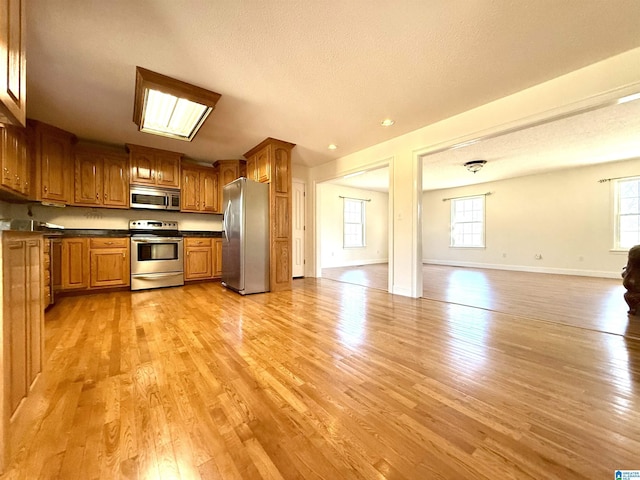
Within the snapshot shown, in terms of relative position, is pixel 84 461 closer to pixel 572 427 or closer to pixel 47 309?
pixel 572 427

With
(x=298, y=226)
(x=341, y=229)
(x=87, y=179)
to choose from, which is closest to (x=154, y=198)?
(x=87, y=179)

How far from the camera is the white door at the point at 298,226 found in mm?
5695

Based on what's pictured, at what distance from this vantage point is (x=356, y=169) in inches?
187

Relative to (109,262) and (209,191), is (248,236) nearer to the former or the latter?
(209,191)

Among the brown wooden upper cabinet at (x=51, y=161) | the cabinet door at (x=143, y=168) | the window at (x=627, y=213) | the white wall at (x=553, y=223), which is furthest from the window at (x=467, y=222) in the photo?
the brown wooden upper cabinet at (x=51, y=161)

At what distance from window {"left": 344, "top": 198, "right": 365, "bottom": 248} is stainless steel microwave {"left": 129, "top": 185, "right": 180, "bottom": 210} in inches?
192

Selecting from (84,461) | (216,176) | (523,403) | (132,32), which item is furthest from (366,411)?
(216,176)

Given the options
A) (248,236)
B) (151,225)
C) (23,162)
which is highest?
(23,162)

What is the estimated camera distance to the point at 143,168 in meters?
4.43

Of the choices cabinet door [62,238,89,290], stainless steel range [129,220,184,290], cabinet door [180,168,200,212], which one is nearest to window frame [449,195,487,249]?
cabinet door [180,168,200,212]

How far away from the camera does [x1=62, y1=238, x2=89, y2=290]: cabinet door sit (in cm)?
372

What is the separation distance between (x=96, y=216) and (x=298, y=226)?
376cm

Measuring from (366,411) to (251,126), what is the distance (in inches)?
146

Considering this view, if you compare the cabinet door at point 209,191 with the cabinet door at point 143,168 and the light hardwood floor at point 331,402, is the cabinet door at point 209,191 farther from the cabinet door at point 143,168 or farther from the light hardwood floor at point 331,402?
the light hardwood floor at point 331,402
